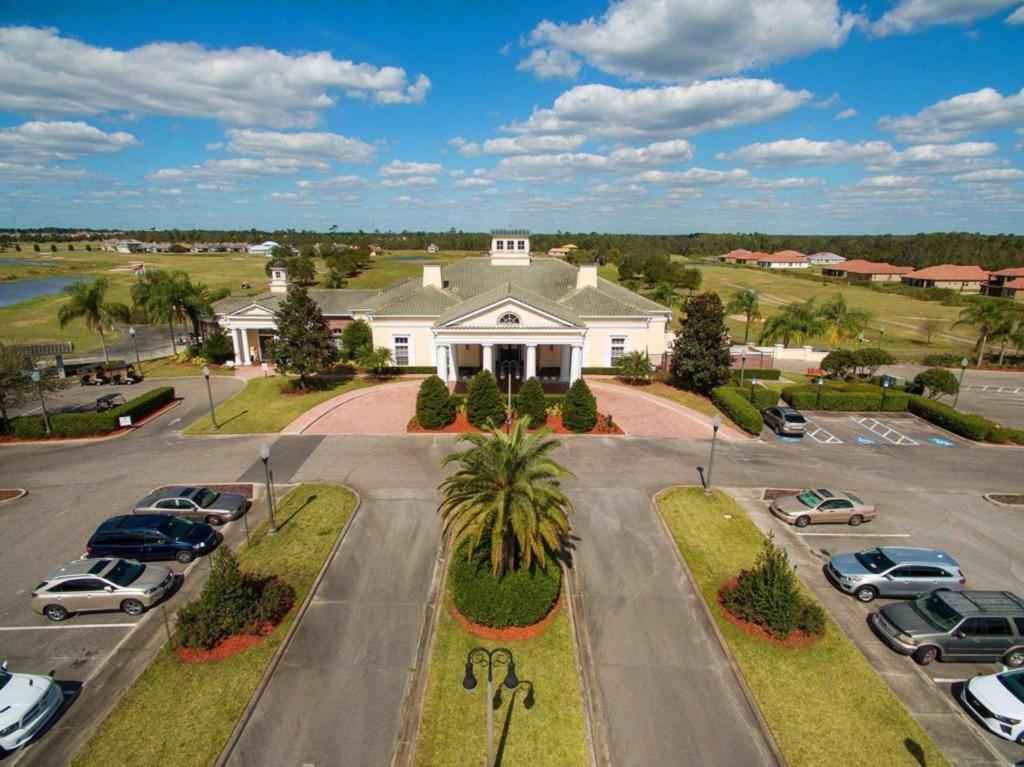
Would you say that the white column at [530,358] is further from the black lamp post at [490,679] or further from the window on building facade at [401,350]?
the black lamp post at [490,679]

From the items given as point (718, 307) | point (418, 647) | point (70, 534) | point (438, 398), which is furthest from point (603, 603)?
point (718, 307)

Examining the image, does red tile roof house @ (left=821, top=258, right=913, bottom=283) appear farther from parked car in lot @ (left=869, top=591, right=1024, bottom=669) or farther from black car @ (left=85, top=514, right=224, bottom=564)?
black car @ (left=85, top=514, right=224, bottom=564)

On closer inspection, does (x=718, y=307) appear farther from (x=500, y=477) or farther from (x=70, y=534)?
(x=70, y=534)

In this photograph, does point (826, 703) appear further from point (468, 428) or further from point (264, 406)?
point (264, 406)

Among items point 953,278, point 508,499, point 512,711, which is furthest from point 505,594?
point 953,278

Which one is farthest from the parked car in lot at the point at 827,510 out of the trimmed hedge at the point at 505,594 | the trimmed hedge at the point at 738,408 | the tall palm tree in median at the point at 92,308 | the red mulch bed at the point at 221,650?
the tall palm tree in median at the point at 92,308

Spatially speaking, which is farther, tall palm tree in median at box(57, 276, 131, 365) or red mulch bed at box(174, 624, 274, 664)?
tall palm tree in median at box(57, 276, 131, 365)

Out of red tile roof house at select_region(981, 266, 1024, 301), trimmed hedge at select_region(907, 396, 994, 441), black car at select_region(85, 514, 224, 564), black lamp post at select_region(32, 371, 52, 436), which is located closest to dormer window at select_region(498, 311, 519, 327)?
black car at select_region(85, 514, 224, 564)
